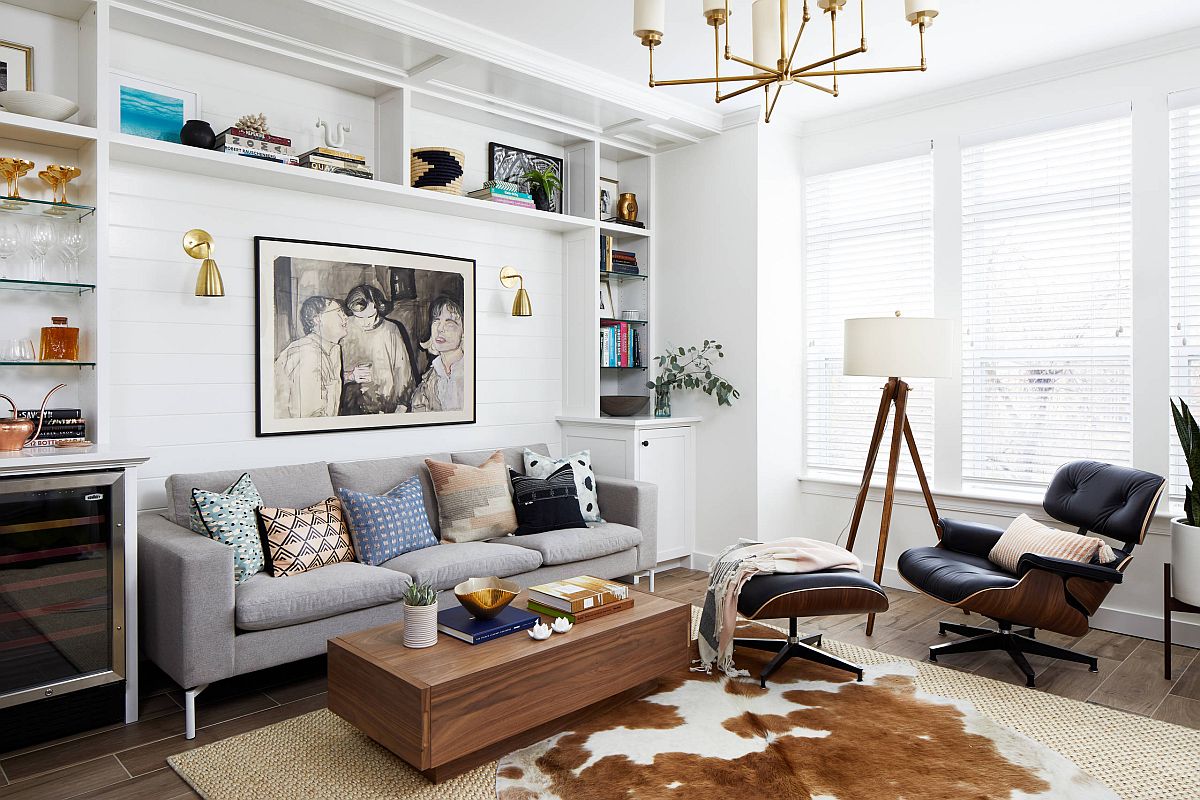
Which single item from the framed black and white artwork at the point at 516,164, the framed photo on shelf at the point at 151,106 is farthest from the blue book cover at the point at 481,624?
the framed black and white artwork at the point at 516,164

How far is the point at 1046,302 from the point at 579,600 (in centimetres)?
302

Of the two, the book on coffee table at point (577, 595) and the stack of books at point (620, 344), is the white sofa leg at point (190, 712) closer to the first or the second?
the book on coffee table at point (577, 595)

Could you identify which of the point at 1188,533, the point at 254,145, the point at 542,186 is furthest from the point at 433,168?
the point at 1188,533

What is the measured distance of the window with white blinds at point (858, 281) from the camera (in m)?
4.81

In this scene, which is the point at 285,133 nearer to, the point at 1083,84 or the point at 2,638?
the point at 2,638

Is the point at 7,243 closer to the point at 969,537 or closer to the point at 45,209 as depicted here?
the point at 45,209

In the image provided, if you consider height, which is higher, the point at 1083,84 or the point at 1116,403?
the point at 1083,84

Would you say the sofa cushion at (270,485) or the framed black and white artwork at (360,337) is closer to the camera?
the sofa cushion at (270,485)

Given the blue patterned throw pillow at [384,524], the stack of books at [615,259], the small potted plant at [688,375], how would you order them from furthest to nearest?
the stack of books at [615,259] → the small potted plant at [688,375] → the blue patterned throw pillow at [384,524]

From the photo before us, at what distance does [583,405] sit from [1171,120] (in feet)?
11.1

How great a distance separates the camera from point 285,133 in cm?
395

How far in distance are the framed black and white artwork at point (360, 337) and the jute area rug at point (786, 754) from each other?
62.0 inches

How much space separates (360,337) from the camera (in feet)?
13.7

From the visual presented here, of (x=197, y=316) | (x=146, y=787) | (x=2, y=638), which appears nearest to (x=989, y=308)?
(x=197, y=316)
